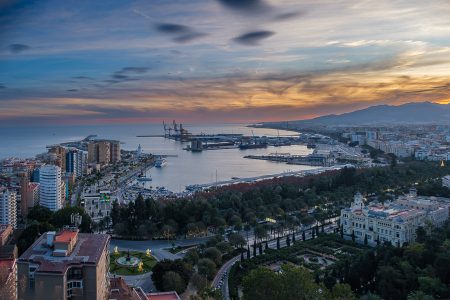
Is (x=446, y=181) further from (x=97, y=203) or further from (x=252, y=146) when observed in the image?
(x=252, y=146)

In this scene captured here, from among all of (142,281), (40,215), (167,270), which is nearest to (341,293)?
(167,270)

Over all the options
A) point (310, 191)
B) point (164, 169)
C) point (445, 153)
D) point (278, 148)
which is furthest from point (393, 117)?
point (310, 191)

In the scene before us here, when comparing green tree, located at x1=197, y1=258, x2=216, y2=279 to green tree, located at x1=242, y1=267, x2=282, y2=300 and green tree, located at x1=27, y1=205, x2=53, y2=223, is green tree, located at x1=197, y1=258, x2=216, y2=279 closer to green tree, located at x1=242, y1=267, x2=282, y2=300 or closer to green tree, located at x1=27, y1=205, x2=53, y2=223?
green tree, located at x1=242, y1=267, x2=282, y2=300

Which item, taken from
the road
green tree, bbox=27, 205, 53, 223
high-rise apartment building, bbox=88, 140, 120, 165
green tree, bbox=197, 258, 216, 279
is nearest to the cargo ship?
high-rise apartment building, bbox=88, 140, 120, 165

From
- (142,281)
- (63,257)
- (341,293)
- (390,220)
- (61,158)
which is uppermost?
(63,257)

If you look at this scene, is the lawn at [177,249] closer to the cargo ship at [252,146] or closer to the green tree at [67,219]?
the green tree at [67,219]

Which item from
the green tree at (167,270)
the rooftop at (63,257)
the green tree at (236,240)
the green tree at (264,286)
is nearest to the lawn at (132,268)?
the green tree at (167,270)
